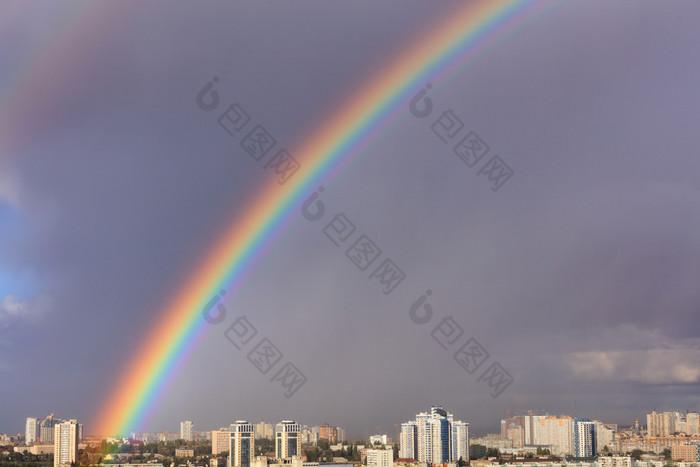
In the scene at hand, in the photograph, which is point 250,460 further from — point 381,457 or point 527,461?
point 527,461

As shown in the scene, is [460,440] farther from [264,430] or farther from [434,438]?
[264,430]

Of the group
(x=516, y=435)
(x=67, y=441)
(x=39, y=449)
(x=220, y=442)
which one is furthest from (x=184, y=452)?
(x=516, y=435)

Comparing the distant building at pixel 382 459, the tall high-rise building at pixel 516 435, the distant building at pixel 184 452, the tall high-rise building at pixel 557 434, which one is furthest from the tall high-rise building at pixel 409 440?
the tall high-rise building at pixel 516 435

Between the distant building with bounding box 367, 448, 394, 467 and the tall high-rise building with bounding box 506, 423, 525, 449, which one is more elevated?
the tall high-rise building with bounding box 506, 423, 525, 449

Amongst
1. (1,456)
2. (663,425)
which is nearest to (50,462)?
(1,456)

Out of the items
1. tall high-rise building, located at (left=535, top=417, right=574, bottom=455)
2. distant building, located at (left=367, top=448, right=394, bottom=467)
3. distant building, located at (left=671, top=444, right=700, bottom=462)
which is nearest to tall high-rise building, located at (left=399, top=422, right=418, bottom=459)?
distant building, located at (left=367, top=448, right=394, bottom=467)

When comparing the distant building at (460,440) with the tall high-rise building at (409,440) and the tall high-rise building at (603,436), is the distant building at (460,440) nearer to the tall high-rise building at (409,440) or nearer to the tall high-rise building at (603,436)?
the tall high-rise building at (409,440)

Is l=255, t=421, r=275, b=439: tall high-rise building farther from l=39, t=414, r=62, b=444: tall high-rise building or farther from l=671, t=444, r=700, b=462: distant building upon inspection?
l=671, t=444, r=700, b=462: distant building
